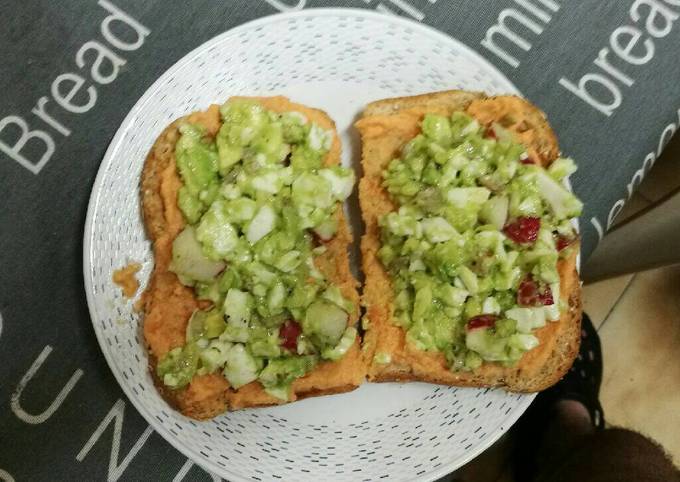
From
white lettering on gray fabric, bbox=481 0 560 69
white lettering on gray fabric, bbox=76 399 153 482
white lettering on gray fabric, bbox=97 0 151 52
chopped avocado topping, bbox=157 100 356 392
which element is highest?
white lettering on gray fabric, bbox=481 0 560 69

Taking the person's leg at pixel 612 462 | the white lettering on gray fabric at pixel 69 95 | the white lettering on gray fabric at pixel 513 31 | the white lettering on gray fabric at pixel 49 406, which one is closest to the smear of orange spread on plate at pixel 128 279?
the white lettering on gray fabric at pixel 49 406

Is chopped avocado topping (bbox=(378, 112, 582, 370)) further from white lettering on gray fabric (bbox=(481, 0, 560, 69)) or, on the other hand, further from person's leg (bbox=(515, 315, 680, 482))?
person's leg (bbox=(515, 315, 680, 482))

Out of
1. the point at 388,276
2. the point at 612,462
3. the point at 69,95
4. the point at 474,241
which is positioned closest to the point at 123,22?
the point at 69,95

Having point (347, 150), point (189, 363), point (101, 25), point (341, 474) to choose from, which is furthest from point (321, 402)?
point (101, 25)

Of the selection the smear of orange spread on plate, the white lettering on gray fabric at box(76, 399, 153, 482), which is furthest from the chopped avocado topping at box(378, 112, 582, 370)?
the white lettering on gray fabric at box(76, 399, 153, 482)

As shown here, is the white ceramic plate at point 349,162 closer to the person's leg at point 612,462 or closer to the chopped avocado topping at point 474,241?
the chopped avocado topping at point 474,241

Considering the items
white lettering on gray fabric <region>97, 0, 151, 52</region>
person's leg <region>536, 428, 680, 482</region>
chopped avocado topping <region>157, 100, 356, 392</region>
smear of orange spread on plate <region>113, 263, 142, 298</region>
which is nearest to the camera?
chopped avocado topping <region>157, 100, 356, 392</region>
